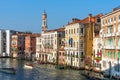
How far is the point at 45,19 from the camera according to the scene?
2024 inches

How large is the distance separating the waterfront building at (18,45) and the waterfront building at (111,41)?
107 feet

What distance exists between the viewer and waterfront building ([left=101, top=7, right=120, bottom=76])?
956 inches

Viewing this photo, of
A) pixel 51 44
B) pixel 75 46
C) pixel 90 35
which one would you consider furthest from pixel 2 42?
pixel 90 35

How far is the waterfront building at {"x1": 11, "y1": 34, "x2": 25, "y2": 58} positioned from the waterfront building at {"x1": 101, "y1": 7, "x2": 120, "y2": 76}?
107 feet

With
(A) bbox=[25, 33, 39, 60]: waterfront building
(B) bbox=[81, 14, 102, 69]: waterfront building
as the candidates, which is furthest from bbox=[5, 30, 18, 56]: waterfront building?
(B) bbox=[81, 14, 102, 69]: waterfront building

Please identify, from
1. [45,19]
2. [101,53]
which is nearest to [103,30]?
[101,53]

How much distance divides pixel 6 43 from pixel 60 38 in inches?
907

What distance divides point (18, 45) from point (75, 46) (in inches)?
1062

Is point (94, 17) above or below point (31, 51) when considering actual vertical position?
above

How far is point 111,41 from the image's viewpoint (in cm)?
2553

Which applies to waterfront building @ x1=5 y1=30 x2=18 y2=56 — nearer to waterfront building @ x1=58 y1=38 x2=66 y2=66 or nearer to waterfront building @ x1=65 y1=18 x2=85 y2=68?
waterfront building @ x1=58 y1=38 x2=66 y2=66

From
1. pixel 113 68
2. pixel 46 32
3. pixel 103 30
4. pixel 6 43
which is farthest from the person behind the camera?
pixel 6 43

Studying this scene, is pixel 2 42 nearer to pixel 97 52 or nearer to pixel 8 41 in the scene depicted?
pixel 8 41

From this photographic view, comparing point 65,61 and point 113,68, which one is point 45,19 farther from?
point 113,68
